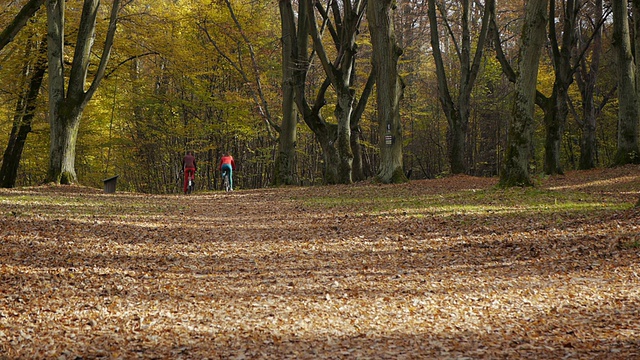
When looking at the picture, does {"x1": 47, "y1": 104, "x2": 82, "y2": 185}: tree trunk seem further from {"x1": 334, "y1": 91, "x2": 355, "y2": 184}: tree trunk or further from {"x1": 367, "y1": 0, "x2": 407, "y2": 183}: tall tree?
{"x1": 367, "y1": 0, "x2": 407, "y2": 183}: tall tree

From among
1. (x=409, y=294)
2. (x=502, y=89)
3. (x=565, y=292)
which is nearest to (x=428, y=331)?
(x=409, y=294)

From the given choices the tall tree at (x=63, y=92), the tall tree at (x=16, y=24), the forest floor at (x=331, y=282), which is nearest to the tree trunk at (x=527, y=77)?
the forest floor at (x=331, y=282)

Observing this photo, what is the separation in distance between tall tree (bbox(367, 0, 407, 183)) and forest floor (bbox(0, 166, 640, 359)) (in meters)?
6.46

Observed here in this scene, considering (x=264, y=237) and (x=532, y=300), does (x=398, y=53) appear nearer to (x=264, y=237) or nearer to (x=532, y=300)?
(x=264, y=237)

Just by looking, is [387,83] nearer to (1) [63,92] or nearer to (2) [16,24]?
(1) [63,92]

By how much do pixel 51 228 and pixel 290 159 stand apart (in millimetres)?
14626

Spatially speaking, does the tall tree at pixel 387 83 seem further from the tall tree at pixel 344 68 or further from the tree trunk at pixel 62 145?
the tree trunk at pixel 62 145

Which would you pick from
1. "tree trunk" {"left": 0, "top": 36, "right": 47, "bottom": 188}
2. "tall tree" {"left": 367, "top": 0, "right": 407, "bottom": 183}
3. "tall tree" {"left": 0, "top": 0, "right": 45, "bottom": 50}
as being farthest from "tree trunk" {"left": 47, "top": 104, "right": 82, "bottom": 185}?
"tall tree" {"left": 367, "top": 0, "right": 407, "bottom": 183}

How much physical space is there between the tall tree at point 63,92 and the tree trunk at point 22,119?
17.4 feet

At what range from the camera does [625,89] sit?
68.6ft

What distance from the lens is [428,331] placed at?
5.02 meters

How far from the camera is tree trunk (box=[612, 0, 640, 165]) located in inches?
820

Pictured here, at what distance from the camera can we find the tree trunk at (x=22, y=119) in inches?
979

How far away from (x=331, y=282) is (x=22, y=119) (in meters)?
22.4
